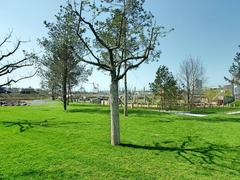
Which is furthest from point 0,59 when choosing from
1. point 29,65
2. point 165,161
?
point 165,161

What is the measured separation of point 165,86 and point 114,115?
2461 centimetres

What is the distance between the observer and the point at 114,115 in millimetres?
12484

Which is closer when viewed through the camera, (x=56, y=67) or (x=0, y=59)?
(x=0, y=59)

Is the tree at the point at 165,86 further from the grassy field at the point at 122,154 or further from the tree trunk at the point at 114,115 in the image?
the tree trunk at the point at 114,115

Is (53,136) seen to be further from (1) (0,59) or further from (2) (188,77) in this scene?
(2) (188,77)

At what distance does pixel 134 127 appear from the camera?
17.2 meters

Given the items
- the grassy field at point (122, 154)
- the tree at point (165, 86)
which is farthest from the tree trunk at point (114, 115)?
the tree at point (165, 86)

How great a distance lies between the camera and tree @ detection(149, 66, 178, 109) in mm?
36156

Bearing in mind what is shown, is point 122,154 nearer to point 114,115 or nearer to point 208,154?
point 114,115

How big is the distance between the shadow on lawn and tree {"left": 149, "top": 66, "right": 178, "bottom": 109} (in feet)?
76.3

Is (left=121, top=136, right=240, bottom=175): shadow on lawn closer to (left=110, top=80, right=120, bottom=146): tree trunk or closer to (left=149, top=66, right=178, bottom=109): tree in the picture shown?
(left=110, top=80, right=120, bottom=146): tree trunk

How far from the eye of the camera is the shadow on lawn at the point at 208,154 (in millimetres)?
9745

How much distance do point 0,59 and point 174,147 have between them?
16207mm

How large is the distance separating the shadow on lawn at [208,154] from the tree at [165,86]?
23.3m
